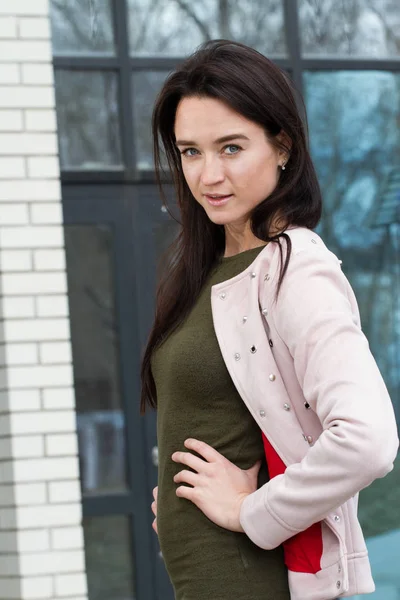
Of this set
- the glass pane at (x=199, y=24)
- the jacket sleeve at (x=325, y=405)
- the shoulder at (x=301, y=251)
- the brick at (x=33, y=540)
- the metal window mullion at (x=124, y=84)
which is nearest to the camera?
the jacket sleeve at (x=325, y=405)

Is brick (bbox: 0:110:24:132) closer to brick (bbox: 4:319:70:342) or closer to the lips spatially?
brick (bbox: 4:319:70:342)

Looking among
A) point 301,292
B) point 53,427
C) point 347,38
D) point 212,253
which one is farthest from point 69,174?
point 301,292

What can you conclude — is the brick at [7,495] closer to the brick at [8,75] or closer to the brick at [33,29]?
the brick at [8,75]

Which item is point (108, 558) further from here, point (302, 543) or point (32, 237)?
point (302, 543)

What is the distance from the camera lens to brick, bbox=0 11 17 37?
4.78 metres

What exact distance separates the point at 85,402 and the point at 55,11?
167cm

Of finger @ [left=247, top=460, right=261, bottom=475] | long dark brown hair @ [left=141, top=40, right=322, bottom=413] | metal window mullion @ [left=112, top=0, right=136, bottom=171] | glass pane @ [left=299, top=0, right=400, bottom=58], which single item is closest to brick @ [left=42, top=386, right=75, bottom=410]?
metal window mullion @ [left=112, top=0, right=136, bottom=171]

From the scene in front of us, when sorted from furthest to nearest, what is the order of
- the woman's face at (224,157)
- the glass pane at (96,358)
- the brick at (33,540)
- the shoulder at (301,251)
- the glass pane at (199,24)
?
the glass pane at (199,24), the glass pane at (96,358), the brick at (33,540), the woman's face at (224,157), the shoulder at (301,251)

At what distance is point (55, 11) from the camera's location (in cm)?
520

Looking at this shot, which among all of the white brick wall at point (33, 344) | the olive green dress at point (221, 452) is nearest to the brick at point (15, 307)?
the white brick wall at point (33, 344)

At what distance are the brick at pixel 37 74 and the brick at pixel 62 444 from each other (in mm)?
1302

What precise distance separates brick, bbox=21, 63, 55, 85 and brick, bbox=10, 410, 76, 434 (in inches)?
47.8

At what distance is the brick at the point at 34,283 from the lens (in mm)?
4723

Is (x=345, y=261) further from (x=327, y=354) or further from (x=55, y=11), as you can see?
(x=327, y=354)
